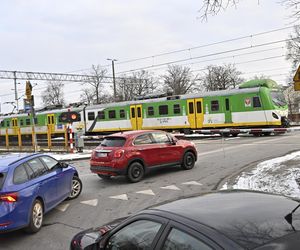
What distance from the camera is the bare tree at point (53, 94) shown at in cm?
8556

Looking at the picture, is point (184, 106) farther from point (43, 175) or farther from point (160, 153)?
point (43, 175)

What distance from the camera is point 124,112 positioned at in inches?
1294

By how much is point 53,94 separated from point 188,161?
78.1m

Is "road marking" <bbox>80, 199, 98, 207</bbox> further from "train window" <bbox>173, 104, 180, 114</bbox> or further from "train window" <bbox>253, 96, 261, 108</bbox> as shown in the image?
"train window" <bbox>173, 104, 180, 114</bbox>

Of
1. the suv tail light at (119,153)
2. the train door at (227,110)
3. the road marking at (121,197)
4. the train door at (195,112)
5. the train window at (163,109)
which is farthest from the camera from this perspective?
the train window at (163,109)

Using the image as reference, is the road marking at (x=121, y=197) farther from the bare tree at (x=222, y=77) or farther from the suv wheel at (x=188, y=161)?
the bare tree at (x=222, y=77)

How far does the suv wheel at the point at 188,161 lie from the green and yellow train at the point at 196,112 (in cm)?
1071

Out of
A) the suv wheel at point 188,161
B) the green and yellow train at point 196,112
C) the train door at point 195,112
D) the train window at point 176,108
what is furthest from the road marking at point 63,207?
the train window at point 176,108

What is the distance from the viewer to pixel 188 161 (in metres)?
13.0

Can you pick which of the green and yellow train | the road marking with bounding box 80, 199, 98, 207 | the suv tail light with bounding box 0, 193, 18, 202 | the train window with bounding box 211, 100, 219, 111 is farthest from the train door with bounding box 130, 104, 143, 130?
the suv tail light with bounding box 0, 193, 18, 202

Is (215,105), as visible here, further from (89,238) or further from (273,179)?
(89,238)

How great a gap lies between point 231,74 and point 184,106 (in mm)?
53167

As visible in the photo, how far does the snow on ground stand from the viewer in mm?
8531

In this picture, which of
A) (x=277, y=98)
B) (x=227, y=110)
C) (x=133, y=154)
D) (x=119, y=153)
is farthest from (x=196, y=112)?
(x=119, y=153)
